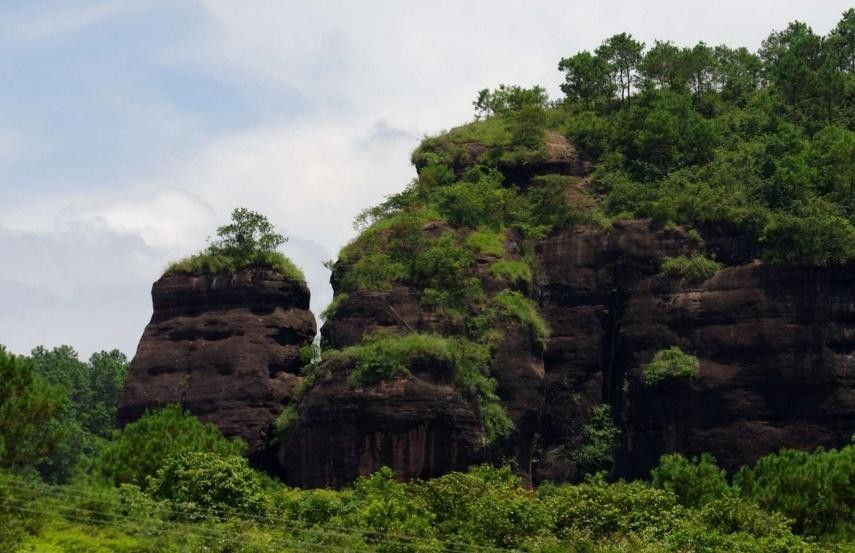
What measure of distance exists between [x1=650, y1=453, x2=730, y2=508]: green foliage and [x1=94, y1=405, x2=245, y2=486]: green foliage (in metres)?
13.2

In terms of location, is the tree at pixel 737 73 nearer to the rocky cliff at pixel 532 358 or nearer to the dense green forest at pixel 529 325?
the dense green forest at pixel 529 325

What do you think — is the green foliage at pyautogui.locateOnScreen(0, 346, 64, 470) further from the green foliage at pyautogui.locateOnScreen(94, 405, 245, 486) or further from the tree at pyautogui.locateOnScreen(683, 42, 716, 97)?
the tree at pyautogui.locateOnScreen(683, 42, 716, 97)

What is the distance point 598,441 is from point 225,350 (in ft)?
44.1

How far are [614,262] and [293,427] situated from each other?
44.1 ft

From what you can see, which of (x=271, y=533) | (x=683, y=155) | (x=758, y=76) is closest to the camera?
(x=271, y=533)

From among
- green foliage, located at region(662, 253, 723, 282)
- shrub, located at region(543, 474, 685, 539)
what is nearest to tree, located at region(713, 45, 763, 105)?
green foliage, located at region(662, 253, 723, 282)

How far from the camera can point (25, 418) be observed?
1989 inches

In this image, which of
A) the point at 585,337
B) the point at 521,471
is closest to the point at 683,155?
the point at 585,337

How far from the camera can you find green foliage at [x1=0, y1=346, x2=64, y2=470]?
50.2m

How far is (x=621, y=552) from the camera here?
49000mm

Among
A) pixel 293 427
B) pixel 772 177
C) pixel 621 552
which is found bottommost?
pixel 621 552

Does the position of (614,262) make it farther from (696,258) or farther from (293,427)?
(293,427)

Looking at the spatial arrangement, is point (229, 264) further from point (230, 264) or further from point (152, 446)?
point (152, 446)

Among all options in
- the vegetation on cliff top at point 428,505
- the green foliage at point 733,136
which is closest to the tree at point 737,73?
the green foliage at point 733,136
